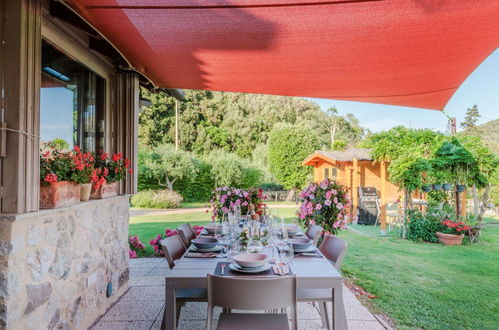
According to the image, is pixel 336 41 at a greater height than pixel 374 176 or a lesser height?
greater

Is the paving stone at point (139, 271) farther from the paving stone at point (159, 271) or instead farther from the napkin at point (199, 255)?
the napkin at point (199, 255)

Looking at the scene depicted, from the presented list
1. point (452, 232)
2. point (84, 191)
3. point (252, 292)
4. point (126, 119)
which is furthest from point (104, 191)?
point (452, 232)

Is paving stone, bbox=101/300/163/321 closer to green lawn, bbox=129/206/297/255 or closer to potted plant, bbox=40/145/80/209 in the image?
potted plant, bbox=40/145/80/209

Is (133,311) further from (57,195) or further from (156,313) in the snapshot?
(57,195)

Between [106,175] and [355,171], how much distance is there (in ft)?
30.5

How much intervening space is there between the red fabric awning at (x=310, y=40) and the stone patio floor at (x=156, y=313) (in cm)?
222

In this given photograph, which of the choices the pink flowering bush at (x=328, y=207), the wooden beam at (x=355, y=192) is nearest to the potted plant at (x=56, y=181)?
the pink flowering bush at (x=328, y=207)

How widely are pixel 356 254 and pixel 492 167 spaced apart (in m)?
4.23

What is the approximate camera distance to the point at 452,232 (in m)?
7.53

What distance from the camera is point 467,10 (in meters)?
2.01

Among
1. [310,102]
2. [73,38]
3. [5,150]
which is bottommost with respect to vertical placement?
[5,150]

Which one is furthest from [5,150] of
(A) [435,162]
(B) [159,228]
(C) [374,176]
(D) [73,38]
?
(C) [374,176]

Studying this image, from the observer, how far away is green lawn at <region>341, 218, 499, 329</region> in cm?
358

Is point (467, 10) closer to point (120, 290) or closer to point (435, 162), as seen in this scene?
point (120, 290)
